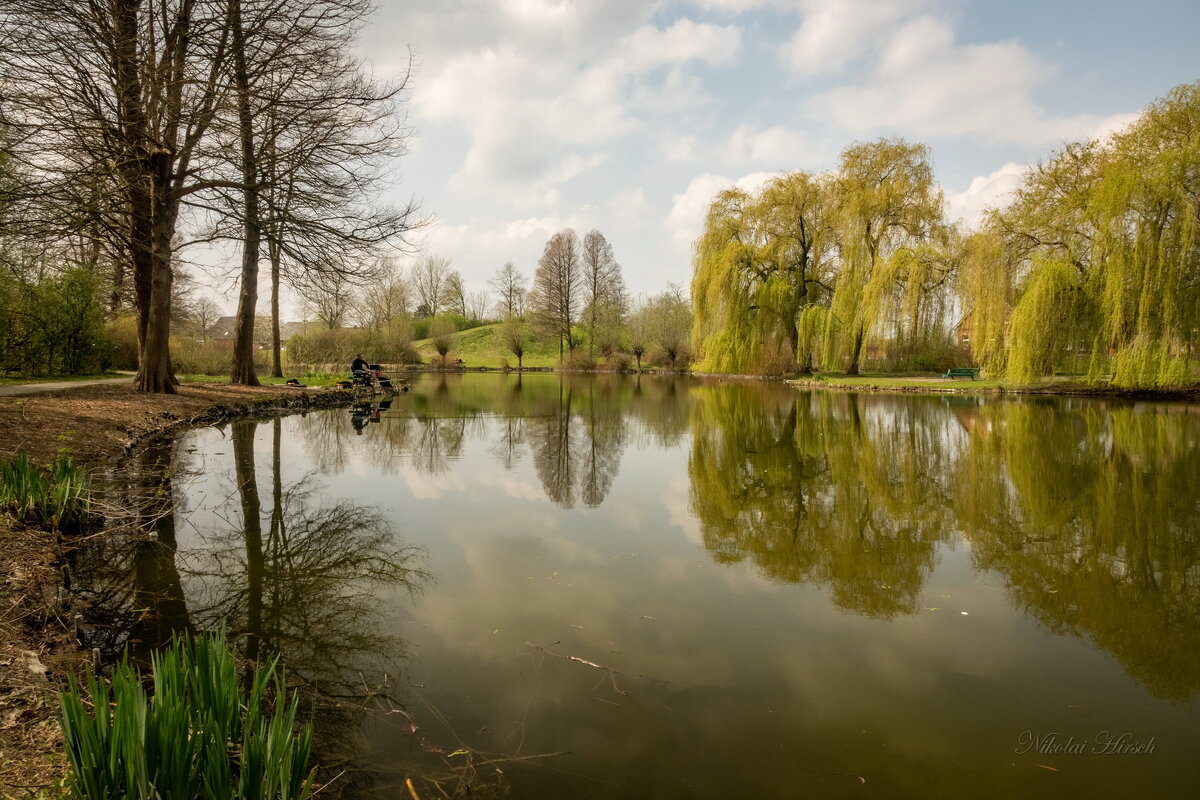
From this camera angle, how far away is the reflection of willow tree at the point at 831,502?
5.13 metres

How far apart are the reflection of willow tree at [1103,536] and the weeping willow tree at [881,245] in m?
15.1

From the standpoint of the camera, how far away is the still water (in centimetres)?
279

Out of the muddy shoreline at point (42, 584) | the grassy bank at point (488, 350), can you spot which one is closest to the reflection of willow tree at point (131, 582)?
the muddy shoreline at point (42, 584)

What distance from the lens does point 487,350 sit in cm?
6278

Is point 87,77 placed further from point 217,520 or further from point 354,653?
point 354,653

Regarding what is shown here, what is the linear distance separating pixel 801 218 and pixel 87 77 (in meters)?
28.6

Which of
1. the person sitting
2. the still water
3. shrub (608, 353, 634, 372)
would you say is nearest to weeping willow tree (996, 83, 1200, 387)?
the still water

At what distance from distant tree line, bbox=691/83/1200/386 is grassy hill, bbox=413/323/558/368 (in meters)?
28.9

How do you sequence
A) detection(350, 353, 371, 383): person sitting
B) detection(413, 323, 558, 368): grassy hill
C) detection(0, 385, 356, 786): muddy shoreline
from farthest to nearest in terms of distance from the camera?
detection(413, 323, 558, 368): grassy hill, detection(350, 353, 371, 383): person sitting, detection(0, 385, 356, 786): muddy shoreline

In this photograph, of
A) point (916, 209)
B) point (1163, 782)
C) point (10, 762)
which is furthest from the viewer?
point (916, 209)

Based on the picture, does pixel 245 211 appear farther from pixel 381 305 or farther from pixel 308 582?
pixel 381 305

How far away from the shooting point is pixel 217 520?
6281 mm

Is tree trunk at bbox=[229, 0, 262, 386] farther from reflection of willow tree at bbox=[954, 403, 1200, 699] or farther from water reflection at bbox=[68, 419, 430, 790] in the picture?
reflection of willow tree at bbox=[954, 403, 1200, 699]

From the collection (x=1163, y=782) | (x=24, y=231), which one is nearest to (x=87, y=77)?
(x=24, y=231)
